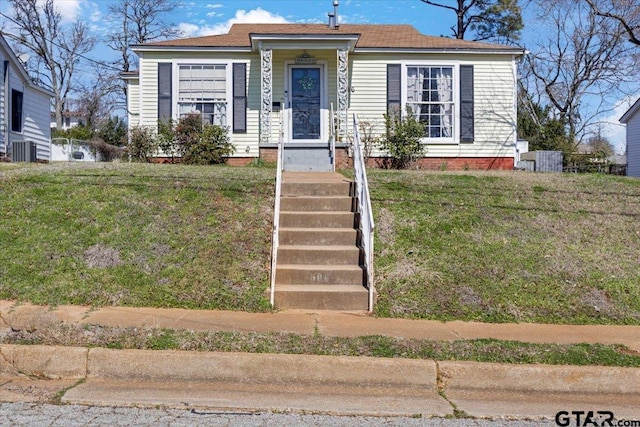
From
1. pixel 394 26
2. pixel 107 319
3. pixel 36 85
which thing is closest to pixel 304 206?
pixel 107 319

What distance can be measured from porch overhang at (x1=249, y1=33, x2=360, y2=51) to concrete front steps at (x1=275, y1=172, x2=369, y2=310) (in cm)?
618

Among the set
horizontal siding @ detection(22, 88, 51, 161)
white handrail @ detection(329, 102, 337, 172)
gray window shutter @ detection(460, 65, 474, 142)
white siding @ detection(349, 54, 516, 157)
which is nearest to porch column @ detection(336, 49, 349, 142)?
white handrail @ detection(329, 102, 337, 172)

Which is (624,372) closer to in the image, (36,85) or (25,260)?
(25,260)

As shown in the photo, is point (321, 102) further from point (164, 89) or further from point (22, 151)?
point (22, 151)

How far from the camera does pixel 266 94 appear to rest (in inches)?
572

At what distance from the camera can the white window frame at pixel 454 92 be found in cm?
1558

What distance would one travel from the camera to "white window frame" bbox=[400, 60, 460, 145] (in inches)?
613

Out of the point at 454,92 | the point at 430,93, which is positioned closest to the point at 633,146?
the point at 454,92

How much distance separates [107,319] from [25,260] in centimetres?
198

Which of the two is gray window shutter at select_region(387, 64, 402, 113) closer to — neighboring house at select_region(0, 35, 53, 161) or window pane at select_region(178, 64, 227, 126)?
window pane at select_region(178, 64, 227, 126)

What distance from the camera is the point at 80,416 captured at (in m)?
4.19

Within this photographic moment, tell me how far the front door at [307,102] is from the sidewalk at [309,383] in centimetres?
1092

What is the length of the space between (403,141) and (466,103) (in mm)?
2476

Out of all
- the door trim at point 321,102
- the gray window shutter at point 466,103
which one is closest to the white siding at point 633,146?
the gray window shutter at point 466,103
